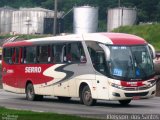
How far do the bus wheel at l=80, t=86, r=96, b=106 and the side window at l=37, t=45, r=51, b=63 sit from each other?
315cm

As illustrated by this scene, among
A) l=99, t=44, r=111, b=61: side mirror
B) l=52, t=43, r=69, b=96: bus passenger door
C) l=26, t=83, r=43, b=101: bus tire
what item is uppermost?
l=99, t=44, r=111, b=61: side mirror

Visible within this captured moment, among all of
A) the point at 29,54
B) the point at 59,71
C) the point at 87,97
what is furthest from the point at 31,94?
the point at 87,97

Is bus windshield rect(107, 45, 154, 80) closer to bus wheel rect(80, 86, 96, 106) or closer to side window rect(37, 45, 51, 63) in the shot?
bus wheel rect(80, 86, 96, 106)

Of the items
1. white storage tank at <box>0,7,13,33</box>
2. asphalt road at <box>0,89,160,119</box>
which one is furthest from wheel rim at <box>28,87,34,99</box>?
white storage tank at <box>0,7,13,33</box>

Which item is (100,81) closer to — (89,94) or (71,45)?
(89,94)

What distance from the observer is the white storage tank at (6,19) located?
116863mm

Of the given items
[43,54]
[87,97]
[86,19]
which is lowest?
[87,97]

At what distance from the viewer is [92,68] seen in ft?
84.6

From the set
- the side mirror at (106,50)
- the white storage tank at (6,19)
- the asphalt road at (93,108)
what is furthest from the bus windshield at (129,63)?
the white storage tank at (6,19)

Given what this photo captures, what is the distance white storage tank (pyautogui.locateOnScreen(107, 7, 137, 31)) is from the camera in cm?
10712

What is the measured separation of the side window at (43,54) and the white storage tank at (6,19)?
3420 inches

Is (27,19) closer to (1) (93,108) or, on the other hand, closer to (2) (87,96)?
(2) (87,96)

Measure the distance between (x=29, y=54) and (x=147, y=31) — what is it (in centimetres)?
6602

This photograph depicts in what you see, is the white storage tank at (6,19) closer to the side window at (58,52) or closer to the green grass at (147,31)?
the green grass at (147,31)
